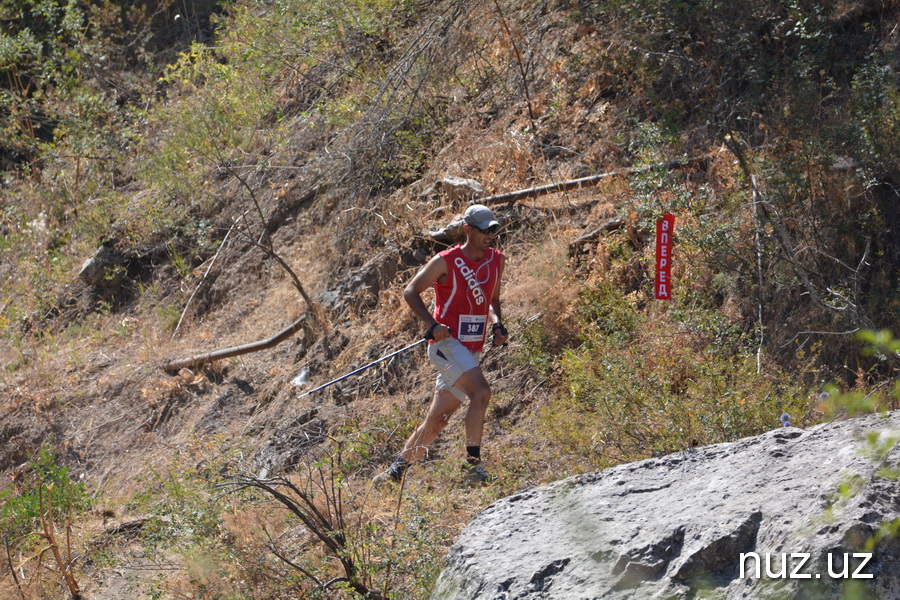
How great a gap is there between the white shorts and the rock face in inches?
87.6

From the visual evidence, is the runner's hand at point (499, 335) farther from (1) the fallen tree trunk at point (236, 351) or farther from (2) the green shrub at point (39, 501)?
(1) the fallen tree trunk at point (236, 351)

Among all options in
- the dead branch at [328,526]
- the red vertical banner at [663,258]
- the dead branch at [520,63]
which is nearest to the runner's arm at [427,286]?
the dead branch at [328,526]

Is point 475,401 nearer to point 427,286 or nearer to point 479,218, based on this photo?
point 427,286

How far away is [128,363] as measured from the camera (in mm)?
11617

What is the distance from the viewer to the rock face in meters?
2.71

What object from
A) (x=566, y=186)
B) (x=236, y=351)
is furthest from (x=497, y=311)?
(x=236, y=351)

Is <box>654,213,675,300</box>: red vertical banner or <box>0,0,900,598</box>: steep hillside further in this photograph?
<box>654,213,675,300</box>: red vertical banner

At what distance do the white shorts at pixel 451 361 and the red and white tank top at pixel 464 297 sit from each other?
0.10 meters

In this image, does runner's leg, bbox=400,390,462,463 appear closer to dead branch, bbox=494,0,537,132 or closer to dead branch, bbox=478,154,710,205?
dead branch, bbox=478,154,710,205

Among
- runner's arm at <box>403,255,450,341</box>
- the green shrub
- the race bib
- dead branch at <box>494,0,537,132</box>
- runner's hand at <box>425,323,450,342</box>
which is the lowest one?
the green shrub

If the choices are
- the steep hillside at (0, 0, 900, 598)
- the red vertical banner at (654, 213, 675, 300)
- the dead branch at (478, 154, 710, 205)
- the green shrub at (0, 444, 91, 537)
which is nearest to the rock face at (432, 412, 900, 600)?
the steep hillside at (0, 0, 900, 598)

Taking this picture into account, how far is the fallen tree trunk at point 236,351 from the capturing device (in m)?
10.2

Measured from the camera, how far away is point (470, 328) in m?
6.20

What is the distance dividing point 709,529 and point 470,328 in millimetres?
3297
